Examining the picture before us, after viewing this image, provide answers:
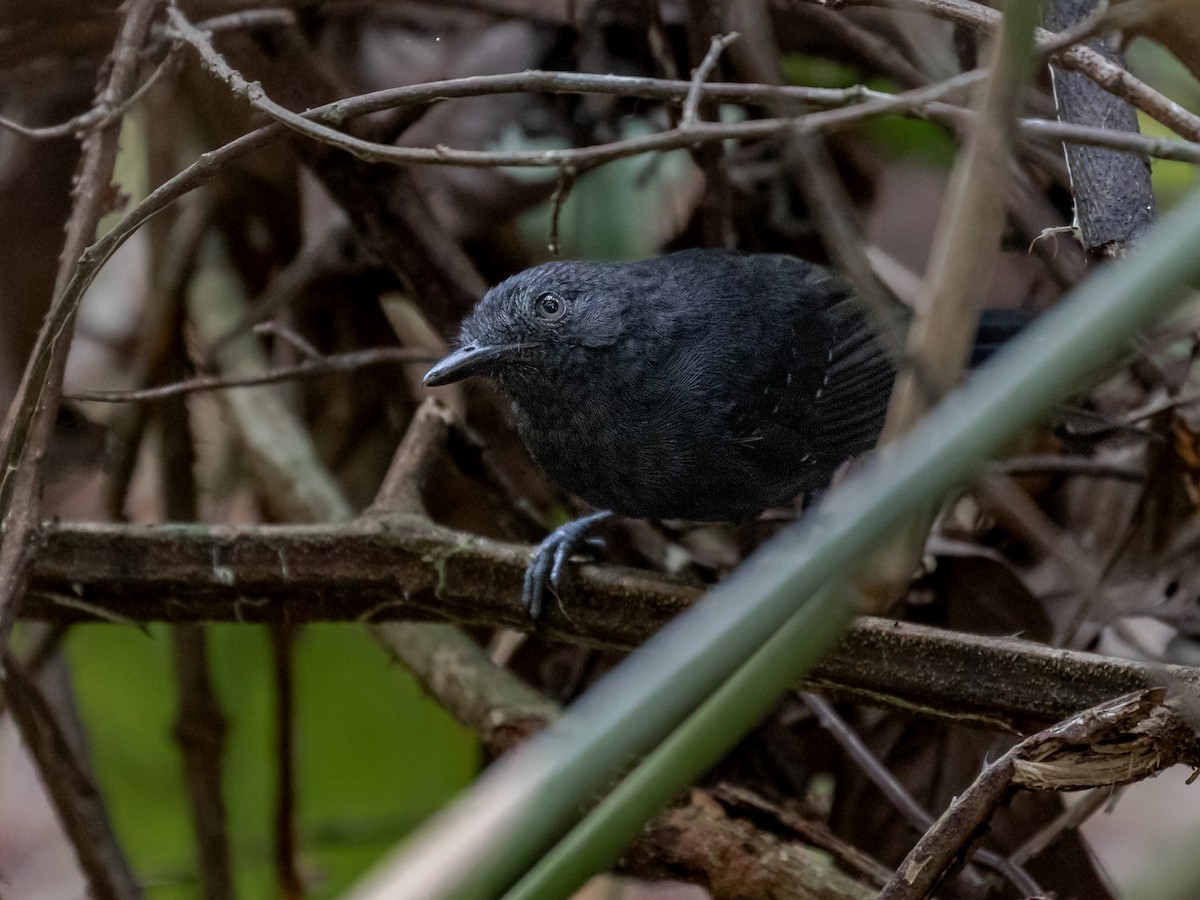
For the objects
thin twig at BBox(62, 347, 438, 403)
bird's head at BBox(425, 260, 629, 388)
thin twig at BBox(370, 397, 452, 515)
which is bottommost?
thin twig at BBox(370, 397, 452, 515)

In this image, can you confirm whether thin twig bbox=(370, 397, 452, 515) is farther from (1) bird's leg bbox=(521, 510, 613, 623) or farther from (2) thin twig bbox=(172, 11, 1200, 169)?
(2) thin twig bbox=(172, 11, 1200, 169)

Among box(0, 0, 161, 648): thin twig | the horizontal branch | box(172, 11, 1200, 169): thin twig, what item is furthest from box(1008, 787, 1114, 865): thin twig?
box(0, 0, 161, 648): thin twig

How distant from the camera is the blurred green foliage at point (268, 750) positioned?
3674 mm

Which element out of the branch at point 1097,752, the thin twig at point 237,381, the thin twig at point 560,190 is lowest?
Answer: the branch at point 1097,752

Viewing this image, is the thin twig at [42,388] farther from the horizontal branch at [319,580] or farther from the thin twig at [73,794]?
the thin twig at [73,794]

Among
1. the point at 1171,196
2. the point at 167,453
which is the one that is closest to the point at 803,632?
the point at 1171,196

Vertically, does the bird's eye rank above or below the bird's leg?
above

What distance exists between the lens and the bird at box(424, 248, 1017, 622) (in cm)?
251

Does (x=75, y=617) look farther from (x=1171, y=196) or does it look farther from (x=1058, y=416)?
(x=1171, y=196)

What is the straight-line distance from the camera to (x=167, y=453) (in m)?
3.65

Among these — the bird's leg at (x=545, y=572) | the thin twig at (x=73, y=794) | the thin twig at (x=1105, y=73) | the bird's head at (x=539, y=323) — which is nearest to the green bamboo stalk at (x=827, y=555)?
the thin twig at (x=1105, y=73)

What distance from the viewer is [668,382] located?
2.58 m

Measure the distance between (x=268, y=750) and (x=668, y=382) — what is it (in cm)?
207

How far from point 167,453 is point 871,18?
2527mm
